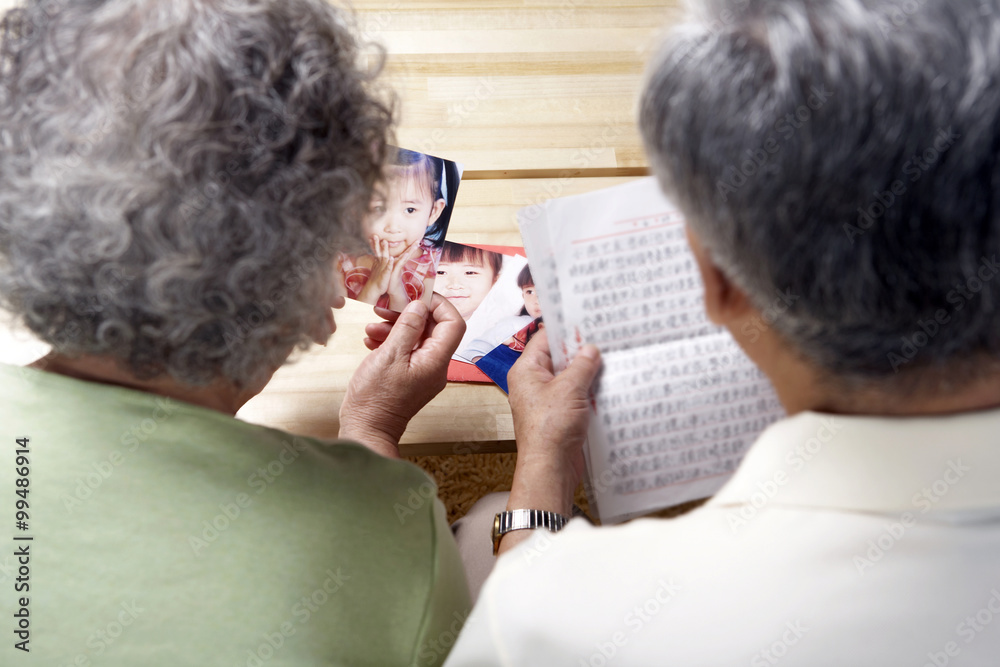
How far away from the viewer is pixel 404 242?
2.85 feet

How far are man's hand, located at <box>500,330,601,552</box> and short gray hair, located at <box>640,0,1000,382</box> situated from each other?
12.9 inches

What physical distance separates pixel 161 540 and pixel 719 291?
1.55 feet

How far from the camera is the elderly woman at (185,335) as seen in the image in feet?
1.59

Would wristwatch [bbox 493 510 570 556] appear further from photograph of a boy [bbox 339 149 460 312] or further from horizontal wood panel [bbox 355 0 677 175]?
horizontal wood panel [bbox 355 0 677 175]

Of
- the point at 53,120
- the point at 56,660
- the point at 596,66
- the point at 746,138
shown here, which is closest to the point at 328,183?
the point at 53,120

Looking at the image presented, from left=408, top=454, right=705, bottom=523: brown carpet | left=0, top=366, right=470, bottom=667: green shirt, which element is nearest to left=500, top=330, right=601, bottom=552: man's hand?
left=0, top=366, right=470, bottom=667: green shirt

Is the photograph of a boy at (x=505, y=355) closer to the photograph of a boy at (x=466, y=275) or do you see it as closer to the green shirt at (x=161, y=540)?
the photograph of a boy at (x=466, y=275)

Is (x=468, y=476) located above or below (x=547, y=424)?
below

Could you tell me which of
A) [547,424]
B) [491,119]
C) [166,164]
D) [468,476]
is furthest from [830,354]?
[468,476]

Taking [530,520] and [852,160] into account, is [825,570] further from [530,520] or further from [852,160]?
[530,520]

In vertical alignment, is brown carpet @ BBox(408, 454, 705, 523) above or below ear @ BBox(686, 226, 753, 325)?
below

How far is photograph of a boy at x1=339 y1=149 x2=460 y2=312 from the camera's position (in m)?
0.85

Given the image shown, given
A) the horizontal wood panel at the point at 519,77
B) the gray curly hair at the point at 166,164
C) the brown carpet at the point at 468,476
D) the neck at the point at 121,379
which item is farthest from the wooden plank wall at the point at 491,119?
the brown carpet at the point at 468,476

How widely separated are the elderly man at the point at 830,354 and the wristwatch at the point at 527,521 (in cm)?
23
